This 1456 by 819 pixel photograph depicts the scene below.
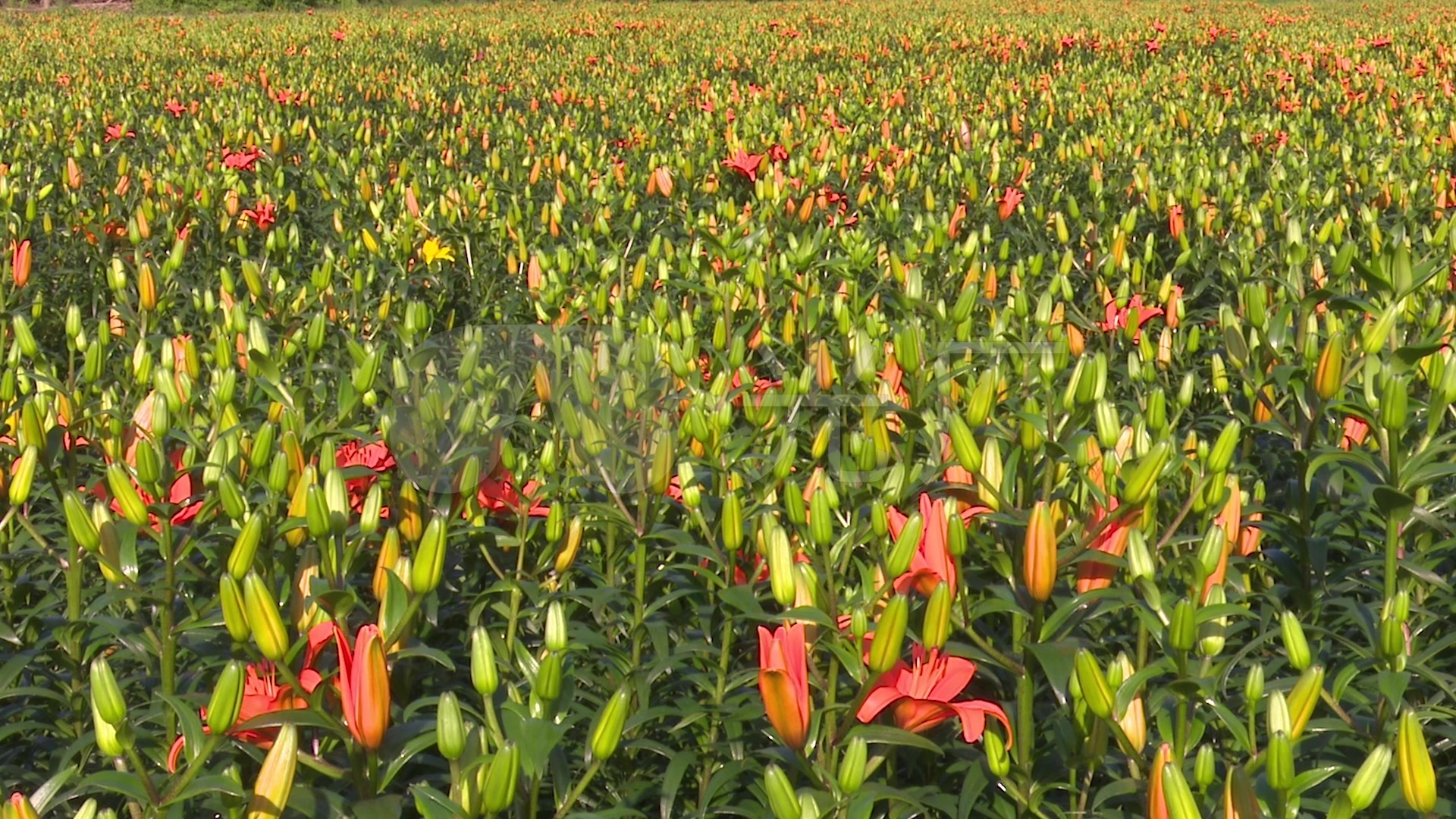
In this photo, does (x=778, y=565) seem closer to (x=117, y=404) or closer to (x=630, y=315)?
(x=117, y=404)

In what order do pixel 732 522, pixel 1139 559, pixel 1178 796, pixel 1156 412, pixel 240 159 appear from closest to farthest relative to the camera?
pixel 1178 796 → pixel 1139 559 → pixel 732 522 → pixel 1156 412 → pixel 240 159

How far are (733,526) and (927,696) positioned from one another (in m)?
0.34

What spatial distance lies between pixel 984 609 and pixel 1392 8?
62.4 feet

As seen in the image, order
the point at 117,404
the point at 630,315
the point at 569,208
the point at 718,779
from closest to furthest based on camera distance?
the point at 718,779, the point at 117,404, the point at 630,315, the point at 569,208

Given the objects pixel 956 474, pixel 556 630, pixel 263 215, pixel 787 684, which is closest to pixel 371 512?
pixel 556 630

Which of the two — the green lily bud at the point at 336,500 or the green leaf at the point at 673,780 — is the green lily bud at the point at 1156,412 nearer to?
the green leaf at the point at 673,780

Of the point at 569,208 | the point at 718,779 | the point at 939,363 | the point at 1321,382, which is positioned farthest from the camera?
the point at 569,208

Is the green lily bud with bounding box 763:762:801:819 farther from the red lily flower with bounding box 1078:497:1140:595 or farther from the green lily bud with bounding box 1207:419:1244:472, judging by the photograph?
the green lily bud with bounding box 1207:419:1244:472

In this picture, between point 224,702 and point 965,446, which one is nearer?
point 224,702

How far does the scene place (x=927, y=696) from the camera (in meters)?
1.18

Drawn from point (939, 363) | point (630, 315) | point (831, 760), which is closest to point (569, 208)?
point (630, 315)

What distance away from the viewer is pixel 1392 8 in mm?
17312

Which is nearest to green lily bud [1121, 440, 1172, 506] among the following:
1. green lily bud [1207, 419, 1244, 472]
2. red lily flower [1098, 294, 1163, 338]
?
green lily bud [1207, 419, 1244, 472]

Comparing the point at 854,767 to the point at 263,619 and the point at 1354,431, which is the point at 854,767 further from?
the point at 1354,431
